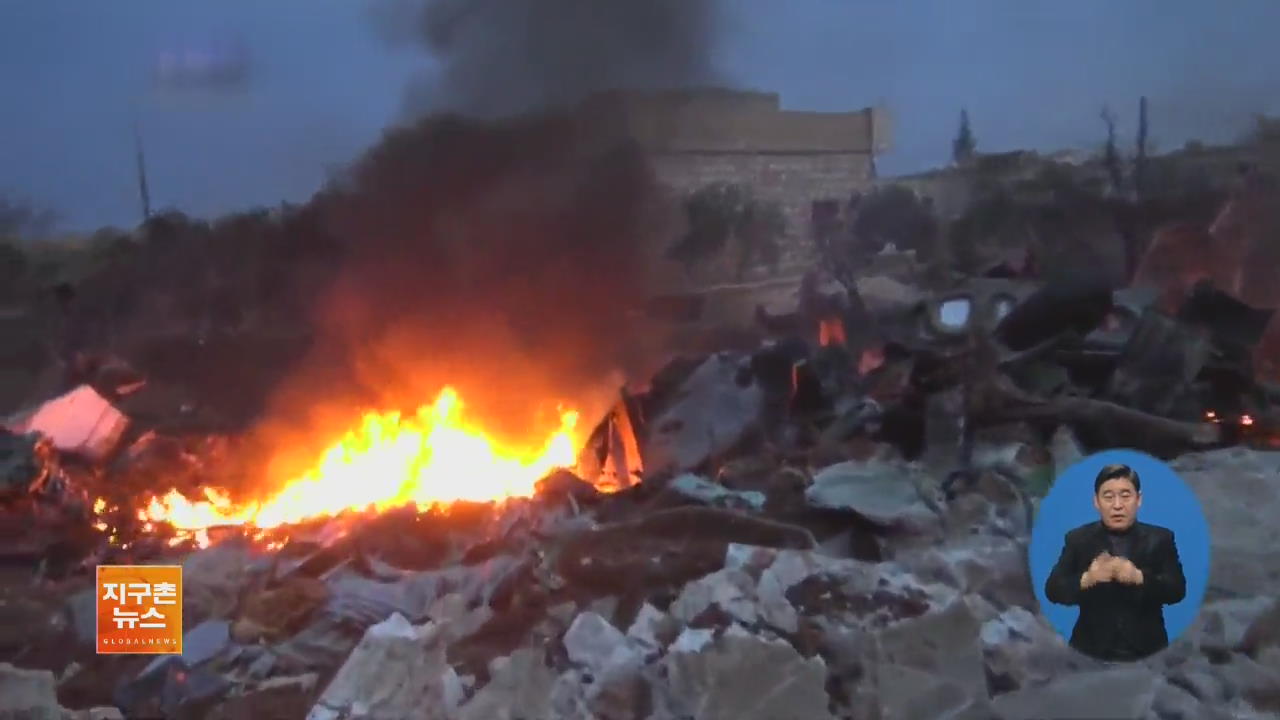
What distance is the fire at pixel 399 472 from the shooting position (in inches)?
154

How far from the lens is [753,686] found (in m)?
2.82

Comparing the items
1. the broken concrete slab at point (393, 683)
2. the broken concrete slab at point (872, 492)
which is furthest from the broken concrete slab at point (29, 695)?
the broken concrete slab at point (872, 492)

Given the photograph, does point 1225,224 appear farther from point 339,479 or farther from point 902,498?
point 339,479

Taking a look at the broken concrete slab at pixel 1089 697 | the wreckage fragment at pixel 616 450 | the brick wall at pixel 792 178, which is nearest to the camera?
the broken concrete slab at pixel 1089 697

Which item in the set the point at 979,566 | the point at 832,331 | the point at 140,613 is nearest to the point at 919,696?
the point at 979,566

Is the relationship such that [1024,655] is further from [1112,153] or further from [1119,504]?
[1112,153]

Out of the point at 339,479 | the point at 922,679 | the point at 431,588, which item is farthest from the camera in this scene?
the point at 339,479

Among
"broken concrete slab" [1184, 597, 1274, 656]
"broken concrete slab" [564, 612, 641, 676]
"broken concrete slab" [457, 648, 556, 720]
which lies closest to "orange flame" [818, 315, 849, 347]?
"broken concrete slab" [564, 612, 641, 676]

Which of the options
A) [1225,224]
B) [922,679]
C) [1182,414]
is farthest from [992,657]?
[1225,224]

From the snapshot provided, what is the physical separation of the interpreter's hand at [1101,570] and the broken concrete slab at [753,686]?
822 mm

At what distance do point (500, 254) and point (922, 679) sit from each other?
239cm

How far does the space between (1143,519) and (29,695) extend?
3423 mm

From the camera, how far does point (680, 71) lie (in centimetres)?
362

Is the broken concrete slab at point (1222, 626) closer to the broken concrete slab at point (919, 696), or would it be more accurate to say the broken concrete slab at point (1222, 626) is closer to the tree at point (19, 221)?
the broken concrete slab at point (919, 696)
